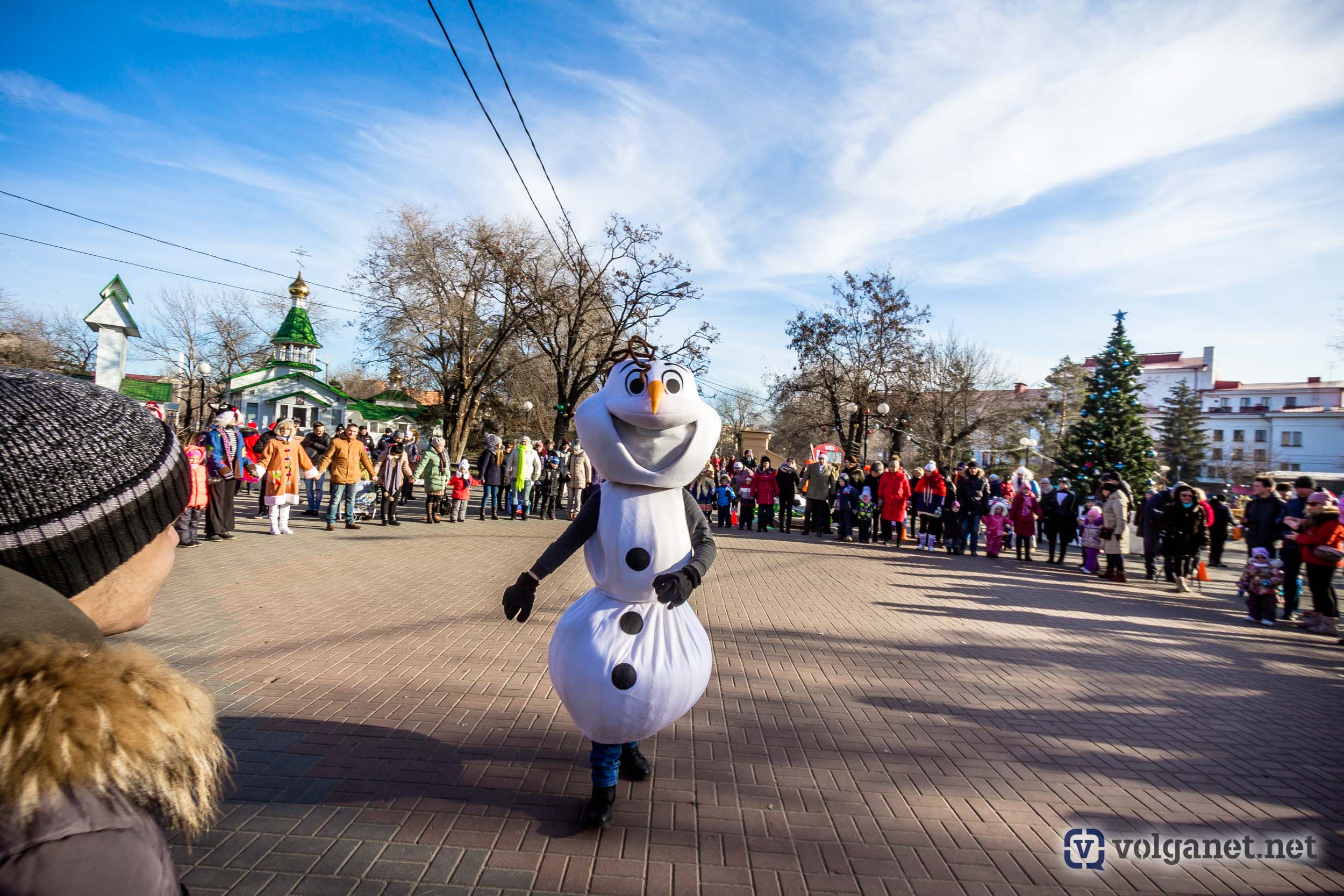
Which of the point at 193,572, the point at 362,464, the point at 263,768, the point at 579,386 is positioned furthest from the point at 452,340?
the point at 263,768

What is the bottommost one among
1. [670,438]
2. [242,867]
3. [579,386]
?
[242,867]

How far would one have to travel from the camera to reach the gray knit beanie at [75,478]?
1.10m

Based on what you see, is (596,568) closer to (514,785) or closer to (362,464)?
(514,785)

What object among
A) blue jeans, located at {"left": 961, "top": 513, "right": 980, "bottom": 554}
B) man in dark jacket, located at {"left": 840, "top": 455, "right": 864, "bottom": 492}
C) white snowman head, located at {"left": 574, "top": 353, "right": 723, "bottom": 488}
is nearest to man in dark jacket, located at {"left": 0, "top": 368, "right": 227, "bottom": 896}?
white snowman head, located at {"left": 574, "top": 353, "right": 723, "bottom": 488}

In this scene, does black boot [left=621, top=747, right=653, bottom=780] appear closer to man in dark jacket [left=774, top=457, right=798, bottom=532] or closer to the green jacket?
the green jacket

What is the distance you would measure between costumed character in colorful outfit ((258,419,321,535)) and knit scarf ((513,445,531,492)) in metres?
4.77

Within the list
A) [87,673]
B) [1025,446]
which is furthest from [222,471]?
[1025,446]

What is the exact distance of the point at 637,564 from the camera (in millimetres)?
3344

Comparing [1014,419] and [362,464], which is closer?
[362,464]

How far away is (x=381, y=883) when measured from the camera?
2783 millimetres

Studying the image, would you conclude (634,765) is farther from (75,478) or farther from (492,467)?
(492,467)

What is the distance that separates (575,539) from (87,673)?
2.69m

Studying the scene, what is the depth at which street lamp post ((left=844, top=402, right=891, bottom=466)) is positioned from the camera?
24684mm

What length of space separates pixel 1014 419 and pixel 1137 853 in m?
33.7
